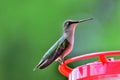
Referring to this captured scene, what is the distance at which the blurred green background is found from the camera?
516 cm

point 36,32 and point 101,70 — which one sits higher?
point 101,70

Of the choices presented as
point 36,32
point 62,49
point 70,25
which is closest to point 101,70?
point 62,49

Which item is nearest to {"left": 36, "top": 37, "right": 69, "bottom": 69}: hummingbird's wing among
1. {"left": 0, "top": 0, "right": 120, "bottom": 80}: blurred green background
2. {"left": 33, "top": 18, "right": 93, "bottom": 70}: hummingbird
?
{"left": 33, "top": 18, "right": 93, "bottom": 70}: hummingbird

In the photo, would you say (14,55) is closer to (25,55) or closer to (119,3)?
(25,55)

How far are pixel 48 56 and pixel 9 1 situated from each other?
8.45 feet

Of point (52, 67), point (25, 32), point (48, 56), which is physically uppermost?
point (48, 56)

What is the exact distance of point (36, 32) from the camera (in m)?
5.27

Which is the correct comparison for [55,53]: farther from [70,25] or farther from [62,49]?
[70,25]

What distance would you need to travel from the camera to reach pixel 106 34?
5.35m

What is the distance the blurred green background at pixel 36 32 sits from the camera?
516cm

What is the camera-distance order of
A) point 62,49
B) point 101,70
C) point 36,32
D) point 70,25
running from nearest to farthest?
point 101,70 < point 62,49 < point 70,25 < point 36,32

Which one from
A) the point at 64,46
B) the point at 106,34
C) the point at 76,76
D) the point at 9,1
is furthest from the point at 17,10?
the point at 76,76

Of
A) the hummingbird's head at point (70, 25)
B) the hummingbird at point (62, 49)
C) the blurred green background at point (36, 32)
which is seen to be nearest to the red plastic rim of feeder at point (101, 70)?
the hummingbird at point (62, 49)

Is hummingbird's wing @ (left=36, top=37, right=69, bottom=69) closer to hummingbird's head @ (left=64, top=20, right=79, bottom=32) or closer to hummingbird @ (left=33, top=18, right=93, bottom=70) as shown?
hummingbird @ (left=33, top=18, right=93, bottom=70)
